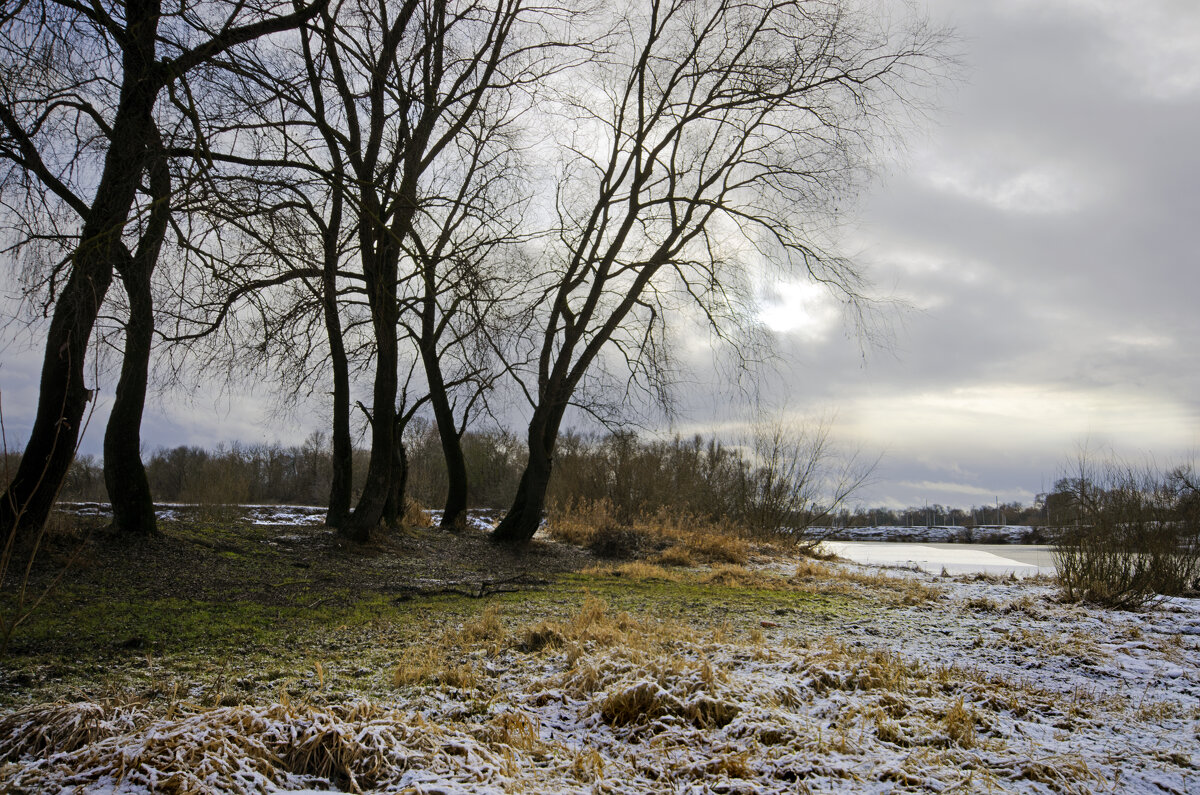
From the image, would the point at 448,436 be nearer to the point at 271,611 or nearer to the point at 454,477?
the point at 454,477

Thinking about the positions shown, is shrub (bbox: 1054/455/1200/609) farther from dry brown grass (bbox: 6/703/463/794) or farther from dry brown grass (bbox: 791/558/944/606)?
dry brown grass (bbox: 6/703/463/794)

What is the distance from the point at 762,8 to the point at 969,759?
12.3 metres

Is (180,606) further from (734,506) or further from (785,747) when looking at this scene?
(734,506)

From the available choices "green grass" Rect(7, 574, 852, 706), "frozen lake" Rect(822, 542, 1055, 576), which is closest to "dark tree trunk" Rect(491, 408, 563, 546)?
"green grass" Rect(7, 574, 852, 706)

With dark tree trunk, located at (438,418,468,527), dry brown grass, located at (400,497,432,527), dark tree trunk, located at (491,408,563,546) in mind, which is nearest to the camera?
dark tree trunk, located at (491,408,563,546)

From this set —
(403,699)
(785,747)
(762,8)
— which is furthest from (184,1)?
(762,8)

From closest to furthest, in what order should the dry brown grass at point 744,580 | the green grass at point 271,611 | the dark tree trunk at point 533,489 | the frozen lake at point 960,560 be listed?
the green grass at point 271,611 → the dry brown grass at point 744,580 → the dark tree trunk at point 533,489 → the frozen lake at point 960,560

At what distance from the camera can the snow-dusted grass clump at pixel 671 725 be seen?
2.19 metres

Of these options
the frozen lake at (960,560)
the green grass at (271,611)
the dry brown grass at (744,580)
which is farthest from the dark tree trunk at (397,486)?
the frozen lake at (960,560)

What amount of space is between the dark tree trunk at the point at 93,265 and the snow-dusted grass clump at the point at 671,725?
3.48 metres

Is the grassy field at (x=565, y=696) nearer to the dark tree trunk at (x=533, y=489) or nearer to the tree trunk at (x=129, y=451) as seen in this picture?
the tree trunk at (x=129, y=451)

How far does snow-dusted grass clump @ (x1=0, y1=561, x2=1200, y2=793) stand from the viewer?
2.19 meters

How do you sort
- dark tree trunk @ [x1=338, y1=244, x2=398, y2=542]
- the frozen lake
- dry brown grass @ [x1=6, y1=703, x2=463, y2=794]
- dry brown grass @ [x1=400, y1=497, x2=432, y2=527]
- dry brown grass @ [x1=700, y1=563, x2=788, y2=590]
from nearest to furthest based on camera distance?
1. dry brown grass @ [x1=6, y1=703, x2=463, y2=794]
2. dry brown grass @ [x1=700, y1=563, x2=788, y2=590]
3. dark tree trunk @ [x1=338, y1=244, x2=398, y2=542]
4. the frozen lake
5. dry brown grass @ [x1=400, y1=497, x2=432, y2=527]

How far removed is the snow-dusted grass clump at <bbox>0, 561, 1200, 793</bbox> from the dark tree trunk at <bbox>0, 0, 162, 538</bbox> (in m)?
3.48
